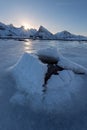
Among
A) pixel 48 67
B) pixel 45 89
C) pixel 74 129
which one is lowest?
pixel 74 129

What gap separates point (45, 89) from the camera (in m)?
5.29

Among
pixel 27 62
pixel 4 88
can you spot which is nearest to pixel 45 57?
pixel 27 62

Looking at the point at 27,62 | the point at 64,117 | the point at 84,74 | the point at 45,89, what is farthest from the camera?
the point at 84,74

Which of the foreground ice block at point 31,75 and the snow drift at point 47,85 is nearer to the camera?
the snow drift at point 47,85

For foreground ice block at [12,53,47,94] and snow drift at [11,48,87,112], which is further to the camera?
foreground ice block at [12,53,47,94]

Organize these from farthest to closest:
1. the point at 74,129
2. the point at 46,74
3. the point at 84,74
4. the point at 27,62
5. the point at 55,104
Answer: the point at 84,74, the point at 27,62, the point at 46,74, the point at 55,104, the point at 74,129

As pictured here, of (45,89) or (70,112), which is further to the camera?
(45,89)

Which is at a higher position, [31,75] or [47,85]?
[31,75]

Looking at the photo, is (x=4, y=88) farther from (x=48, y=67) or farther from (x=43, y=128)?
(x=43, y=128)

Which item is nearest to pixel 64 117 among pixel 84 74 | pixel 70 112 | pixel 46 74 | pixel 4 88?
pixel 70 112

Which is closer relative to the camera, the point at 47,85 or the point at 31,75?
the point at 47,85

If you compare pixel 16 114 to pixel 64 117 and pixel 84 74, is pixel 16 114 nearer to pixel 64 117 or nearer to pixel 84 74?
pixel 64 117

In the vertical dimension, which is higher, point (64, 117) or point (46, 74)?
point (46, 74)

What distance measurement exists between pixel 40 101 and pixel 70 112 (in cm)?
91
